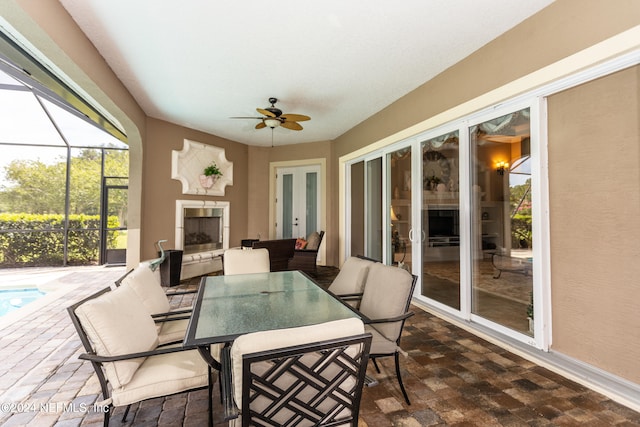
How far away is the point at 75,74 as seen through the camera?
9.45 ft

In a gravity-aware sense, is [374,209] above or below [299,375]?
above

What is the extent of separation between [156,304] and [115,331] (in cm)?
75

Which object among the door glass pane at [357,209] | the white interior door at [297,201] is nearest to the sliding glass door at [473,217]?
the door glass pane at [357,209]

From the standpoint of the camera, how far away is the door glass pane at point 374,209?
514 centimetres

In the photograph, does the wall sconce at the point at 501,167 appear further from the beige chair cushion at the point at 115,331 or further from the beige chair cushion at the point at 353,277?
the beige chair cushion at the point at 115,331

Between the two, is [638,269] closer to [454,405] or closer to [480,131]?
[454,405]

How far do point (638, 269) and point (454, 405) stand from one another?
153 centimetres

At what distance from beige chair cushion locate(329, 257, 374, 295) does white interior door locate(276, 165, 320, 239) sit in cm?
434

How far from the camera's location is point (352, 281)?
2.48m

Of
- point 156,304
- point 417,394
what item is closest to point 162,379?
point 156,304

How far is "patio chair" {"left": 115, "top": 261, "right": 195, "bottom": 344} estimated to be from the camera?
2004 mm

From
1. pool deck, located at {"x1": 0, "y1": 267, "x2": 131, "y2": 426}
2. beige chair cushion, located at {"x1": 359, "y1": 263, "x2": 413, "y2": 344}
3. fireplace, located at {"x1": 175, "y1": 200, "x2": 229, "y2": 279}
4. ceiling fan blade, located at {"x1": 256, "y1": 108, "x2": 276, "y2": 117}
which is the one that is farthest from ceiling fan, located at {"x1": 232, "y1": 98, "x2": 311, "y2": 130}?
pool deck, located at {"x1": 0, "y1": 267, "x2": 131, "y2": 426}

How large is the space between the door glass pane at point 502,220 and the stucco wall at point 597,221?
0.29 metres

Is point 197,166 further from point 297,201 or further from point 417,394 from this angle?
point 417,394
